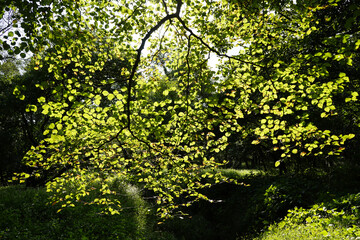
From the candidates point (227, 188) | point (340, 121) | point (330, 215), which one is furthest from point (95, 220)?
point (340, 121)

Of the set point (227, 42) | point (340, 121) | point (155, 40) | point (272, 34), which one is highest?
point (155, 40)

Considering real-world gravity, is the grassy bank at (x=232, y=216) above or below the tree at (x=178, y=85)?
below

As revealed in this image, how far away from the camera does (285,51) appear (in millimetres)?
10000

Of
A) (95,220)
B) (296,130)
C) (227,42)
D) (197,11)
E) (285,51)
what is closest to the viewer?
(296,130)

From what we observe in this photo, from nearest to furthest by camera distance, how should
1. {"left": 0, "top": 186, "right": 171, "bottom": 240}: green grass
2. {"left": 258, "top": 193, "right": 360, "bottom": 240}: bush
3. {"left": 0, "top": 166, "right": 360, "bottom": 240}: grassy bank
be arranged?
{"left": 258, "top": 193, "right": 360, "bottom": 240}: bush → {"left": 0, "top": 166, "right": 360, "bottom": 240}: grassy bank → {"left": 0, "top": 186, "right": 171, "bottom": 240}: green grass

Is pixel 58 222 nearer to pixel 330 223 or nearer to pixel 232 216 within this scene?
pixel 232 216

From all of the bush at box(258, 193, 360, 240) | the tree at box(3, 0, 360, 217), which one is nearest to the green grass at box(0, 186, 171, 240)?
the tree at box(3, 0, 360, 217)

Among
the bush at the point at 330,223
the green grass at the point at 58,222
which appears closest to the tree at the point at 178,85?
the bush at the point at 330,223

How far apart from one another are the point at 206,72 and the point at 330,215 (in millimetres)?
6494

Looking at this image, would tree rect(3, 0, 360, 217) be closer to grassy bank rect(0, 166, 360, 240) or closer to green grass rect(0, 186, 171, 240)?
grassy bank rect(0, 166, 360, 240)

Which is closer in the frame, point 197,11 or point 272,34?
point 272,34

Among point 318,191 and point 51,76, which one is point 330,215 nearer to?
point 318,191

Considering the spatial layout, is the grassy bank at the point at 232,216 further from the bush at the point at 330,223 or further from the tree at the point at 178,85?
the tree at the point at 178,85

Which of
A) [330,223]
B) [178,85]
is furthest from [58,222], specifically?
[330,223]
